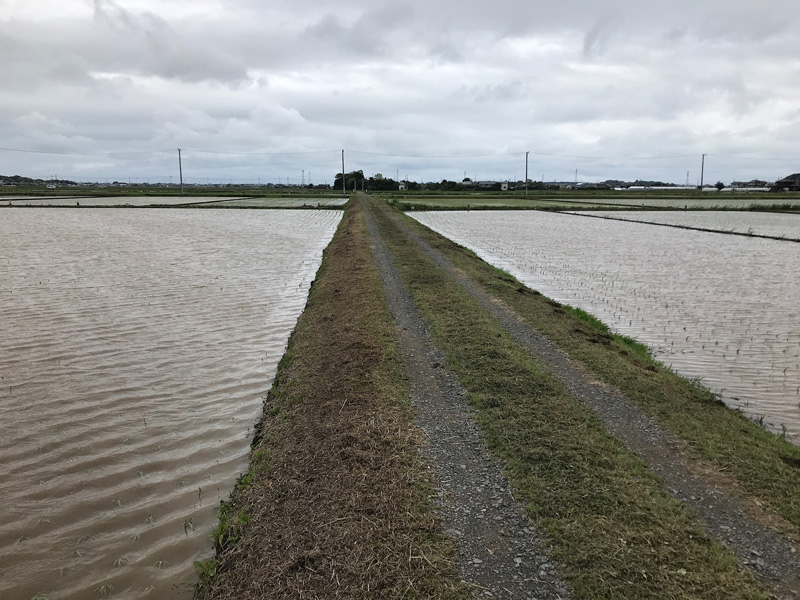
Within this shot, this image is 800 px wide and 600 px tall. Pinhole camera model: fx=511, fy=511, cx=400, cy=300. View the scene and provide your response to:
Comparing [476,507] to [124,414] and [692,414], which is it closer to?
[692,414]

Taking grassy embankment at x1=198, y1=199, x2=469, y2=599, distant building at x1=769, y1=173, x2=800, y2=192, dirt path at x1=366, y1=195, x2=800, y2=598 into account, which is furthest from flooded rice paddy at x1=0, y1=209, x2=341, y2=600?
distant building at x1=769, y1=173, x2=800, y2=192

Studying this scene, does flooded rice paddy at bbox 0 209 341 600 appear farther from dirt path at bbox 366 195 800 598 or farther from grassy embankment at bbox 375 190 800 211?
grassy embankment at bbox 375 190 800 211

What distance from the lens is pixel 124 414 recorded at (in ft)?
25.2

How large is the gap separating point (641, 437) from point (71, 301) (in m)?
14.2

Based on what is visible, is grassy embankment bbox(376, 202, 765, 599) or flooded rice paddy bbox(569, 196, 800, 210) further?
flooded rice paddy bbox(569, 196, 800, 210)

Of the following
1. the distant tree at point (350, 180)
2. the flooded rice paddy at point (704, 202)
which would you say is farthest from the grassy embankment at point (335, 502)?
the distant tree at point (350, 180)

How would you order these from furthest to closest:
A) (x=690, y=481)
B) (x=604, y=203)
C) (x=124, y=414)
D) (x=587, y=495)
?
(x=604, y=203) → (x=124, y=414) → (x=690, y=481) → (x=587, y=495)

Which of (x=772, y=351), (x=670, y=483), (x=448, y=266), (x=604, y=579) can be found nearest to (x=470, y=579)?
(x=604, y=579)

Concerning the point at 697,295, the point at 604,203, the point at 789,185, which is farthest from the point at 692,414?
the point at 789,185

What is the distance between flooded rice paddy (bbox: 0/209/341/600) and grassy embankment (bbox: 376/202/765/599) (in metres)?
3.35

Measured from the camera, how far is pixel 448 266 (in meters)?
19.6

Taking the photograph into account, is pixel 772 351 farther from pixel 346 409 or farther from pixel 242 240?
pixel 242 240

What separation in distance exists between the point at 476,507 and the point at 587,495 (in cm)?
114

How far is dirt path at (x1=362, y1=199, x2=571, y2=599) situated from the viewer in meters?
4.07
